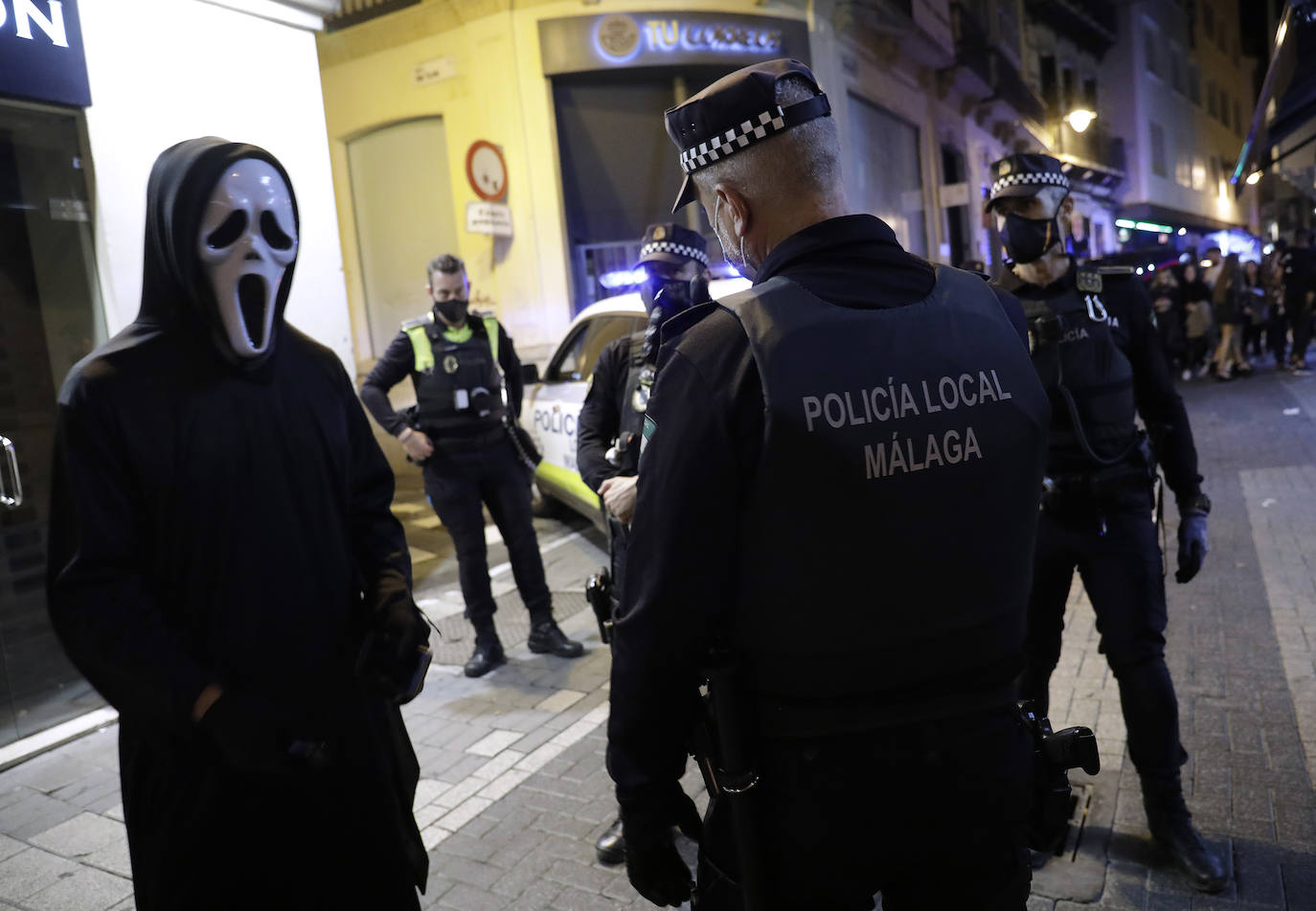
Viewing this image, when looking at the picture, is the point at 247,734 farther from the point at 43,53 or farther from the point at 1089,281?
the point at 43,53

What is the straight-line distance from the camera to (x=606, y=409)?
3879 mm

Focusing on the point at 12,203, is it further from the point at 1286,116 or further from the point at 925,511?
the point at 1286,116

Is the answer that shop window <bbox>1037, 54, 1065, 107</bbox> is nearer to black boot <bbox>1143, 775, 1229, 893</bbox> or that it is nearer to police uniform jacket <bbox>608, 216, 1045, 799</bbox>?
black boot <bbox>1143, 775, 1229, 893</bbox>

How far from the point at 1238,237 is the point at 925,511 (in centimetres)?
4690

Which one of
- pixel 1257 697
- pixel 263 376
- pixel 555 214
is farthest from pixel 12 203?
pixel 555 214

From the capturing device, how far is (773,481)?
4.62ft

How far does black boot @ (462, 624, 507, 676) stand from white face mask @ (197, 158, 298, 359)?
341 centimetres

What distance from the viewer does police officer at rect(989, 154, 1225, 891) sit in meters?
2.78

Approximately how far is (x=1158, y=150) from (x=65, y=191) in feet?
117

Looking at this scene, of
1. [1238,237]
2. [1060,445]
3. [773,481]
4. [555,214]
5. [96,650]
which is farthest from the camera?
[1238,237]

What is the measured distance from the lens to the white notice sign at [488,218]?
11148 millimetres

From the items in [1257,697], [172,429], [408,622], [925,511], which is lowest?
[1257,697]

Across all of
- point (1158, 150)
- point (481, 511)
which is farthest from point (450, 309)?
point (1158, 150)

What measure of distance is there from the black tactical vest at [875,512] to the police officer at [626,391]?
62.6 inches
